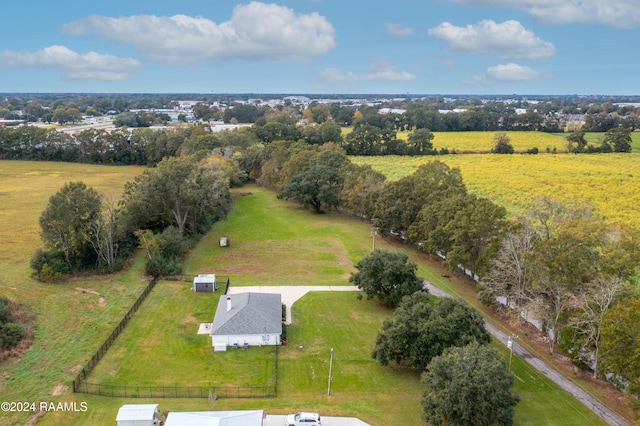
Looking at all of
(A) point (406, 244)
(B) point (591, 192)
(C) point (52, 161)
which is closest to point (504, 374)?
(A) point (406, 244)

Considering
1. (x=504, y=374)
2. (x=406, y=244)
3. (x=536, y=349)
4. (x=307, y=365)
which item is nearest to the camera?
(x=504, y=374)

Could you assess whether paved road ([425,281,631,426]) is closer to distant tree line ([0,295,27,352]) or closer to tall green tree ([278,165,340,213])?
distant tree line ([0,295,27,352])

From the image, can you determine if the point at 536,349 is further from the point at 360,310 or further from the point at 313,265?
the point at 313,265

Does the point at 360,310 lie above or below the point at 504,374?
below

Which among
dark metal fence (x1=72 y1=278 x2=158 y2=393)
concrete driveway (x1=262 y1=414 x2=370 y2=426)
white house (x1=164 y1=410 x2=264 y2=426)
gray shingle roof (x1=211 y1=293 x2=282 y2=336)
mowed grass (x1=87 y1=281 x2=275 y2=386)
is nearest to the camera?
white house (x1=164 y1=410 x2=264 y2=426)

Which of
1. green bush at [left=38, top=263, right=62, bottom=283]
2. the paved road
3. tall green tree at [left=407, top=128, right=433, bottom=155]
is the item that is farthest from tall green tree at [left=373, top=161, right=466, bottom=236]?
tall green tree at [left=407, top=128, right=433, bottom=155]

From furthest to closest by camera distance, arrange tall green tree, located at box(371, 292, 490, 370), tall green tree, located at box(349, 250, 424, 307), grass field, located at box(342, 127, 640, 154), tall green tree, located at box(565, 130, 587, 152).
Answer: grass field, located at box(342, 127, 640, 154) < tall green tree, located at box(565, 130, 587, 152) < tall green tree, located at box(349, 250, 424, 307) < tall green tree, located at box(371, 292, 490, 370)
